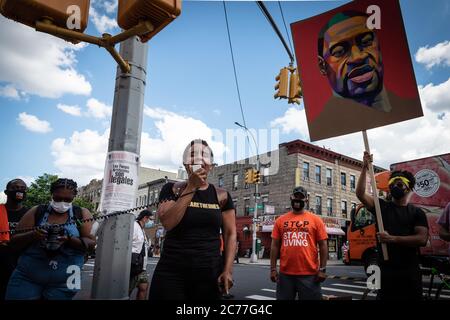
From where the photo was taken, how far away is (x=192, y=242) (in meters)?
2.71

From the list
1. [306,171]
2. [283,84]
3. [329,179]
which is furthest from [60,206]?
[329,179]

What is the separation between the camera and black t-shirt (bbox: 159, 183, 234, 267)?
2.68 meters

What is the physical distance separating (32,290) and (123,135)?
1.64 metres

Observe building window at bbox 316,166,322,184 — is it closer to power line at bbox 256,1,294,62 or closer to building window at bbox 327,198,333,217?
building window at bbox 327,198,333,217

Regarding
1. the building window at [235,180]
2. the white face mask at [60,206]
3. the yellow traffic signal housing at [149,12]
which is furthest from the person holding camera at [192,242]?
the building window at [235,180]

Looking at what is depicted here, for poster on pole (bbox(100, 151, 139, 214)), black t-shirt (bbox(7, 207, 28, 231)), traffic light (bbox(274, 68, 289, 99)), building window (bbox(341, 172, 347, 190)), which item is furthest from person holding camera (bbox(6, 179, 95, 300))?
building window (bbox(341, 172, 347, 190))

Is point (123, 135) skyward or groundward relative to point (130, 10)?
groundward

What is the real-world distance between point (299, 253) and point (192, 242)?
2.14 m

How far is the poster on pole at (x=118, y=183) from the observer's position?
3186mm

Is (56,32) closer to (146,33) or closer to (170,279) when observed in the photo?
(146,33)

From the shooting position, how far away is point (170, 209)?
2658 mm

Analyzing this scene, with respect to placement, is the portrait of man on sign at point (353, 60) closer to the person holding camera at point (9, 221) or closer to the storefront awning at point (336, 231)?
the person holding camera at point (9, 221)

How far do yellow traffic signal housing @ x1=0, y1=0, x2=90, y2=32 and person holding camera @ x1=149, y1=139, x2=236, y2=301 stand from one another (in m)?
1.36

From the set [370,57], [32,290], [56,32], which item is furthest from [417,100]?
[32,290]
